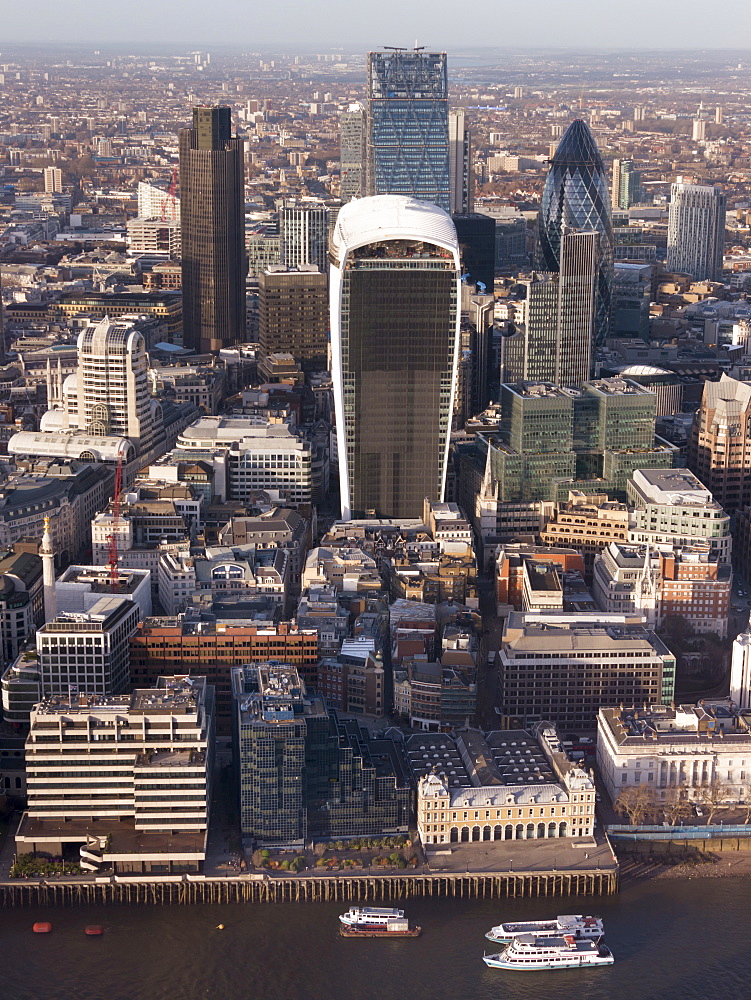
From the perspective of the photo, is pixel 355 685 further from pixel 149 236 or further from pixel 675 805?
pixel 149 236

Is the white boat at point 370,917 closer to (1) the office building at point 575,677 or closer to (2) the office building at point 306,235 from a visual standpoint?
(1) the office building at point 575,677

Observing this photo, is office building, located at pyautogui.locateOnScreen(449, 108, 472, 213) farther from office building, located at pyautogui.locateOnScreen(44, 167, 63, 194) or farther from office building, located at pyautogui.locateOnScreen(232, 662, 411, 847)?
office building, located at pyautogui.locateOnScreen(232, 662, 411, 847)

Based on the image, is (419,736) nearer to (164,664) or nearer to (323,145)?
(164,664)

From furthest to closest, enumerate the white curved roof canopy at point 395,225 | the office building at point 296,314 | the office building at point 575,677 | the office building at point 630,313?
the office building at point 630,313, the office building at point 296,314, the white curved roof canopy at point 395,225, the office building at point 575,677

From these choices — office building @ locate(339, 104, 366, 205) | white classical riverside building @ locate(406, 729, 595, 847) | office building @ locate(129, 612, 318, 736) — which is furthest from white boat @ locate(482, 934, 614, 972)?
office building @ locate(339, 104, 366, 205)

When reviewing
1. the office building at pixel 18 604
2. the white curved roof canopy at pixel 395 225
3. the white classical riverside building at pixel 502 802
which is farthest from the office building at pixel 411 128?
the white classical riverside building at pixel 502 802

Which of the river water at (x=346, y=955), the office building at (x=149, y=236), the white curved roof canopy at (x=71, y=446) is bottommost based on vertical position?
the river water at (x=346, y=955)

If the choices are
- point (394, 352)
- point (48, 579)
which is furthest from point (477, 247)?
point (48, 579)
